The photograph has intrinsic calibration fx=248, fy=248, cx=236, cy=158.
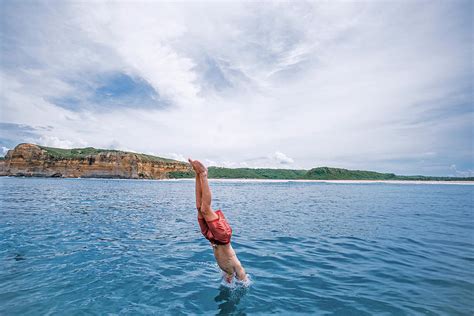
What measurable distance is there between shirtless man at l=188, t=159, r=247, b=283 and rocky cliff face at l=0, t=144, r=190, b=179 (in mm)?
134180

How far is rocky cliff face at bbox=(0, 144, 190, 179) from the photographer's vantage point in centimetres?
12394

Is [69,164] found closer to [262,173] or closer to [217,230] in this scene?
[262,173]

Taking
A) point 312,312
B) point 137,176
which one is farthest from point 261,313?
point 137,176

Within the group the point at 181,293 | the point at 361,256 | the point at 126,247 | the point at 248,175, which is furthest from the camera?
the point at 248,175

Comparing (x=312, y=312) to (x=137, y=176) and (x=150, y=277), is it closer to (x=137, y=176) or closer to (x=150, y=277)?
(x=150, y=277)

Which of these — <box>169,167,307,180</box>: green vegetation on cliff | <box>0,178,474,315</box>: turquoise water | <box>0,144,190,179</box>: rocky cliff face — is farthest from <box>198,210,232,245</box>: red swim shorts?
<box>169,167,307,180</box>: green vegetation on cliff

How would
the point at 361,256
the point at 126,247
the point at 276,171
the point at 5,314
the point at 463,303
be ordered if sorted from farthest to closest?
the point at 276,171 → the point at 126,247 → the point at 361,256 → the point at 463,303 → the point at 5,314

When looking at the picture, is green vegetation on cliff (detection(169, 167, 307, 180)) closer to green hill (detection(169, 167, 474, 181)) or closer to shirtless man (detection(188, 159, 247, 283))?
green hill (detection(169, 167, 474, 181))

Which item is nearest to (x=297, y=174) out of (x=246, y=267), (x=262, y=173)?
(x=262, y=173)

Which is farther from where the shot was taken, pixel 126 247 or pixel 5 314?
pixel 126 247

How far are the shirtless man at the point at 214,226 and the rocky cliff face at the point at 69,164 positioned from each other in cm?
13418

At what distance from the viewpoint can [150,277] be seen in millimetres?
7734

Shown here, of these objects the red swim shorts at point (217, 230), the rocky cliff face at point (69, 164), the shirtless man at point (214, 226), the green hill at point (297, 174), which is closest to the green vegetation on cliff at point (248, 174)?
the green hill at point (297, 174)

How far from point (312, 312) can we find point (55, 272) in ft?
25.9
